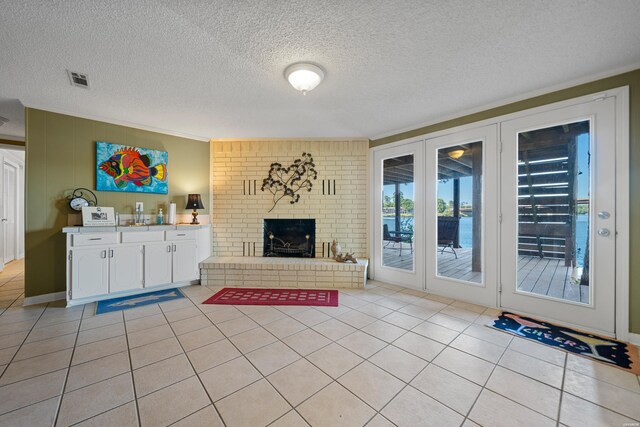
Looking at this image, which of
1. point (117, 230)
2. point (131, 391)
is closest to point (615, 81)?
point (131, 391)

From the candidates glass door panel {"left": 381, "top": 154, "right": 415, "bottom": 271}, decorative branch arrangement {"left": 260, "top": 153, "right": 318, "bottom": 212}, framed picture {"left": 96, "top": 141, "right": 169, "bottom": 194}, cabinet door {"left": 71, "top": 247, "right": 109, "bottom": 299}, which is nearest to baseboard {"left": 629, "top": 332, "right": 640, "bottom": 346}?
glass door panel {"left": 381, "top": 154, "right": 415, "bottom": 271}

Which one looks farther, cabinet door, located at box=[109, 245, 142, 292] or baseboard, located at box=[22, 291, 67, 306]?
cabinet door, located at box=[109, 245, 142, 292]

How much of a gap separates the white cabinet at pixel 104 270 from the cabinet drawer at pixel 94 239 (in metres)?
0.06

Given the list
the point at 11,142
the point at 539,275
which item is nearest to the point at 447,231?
the point at 539,275

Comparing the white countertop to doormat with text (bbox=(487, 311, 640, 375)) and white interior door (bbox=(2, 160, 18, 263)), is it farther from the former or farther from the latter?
doormat with text (bbox=(487, 311, 640, 375))

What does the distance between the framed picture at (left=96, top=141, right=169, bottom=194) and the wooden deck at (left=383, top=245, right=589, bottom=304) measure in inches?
172

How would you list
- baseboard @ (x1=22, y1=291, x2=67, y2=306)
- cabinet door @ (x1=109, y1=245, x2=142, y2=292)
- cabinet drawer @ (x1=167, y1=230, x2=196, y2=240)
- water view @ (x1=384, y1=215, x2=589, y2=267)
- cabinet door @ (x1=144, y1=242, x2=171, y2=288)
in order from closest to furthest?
water view @ (x1=384, y1=215, x2=589, y2=267)
baseboard @ (x1=22, y1=291, x2=67, y2=306)
cabinet door @ (x1=109, y1=245, x2=142, y2=292)
cabinet door @ (x1=144, y1=242, x2=171, y2=288)
cabinet drawer @ (x1=167, y1=230, x2=196, y2=240)

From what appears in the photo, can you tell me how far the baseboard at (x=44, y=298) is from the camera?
9.54ft

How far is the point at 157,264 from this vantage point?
10.9 ft

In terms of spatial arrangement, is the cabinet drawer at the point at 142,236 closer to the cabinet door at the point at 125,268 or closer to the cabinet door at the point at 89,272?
the cabinet door at the point at 125,268

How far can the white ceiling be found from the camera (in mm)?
1556

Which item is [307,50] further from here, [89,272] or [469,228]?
[89,272]

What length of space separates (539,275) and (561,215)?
2.15 feet

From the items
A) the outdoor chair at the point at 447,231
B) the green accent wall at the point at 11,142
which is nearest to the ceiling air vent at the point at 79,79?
the green accent wall at the point at 11,142
